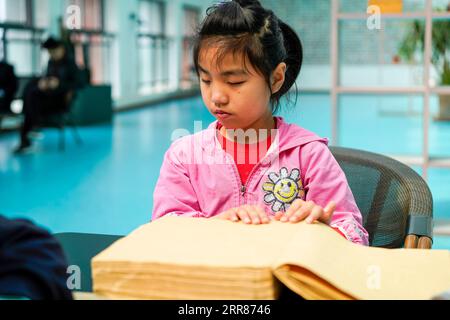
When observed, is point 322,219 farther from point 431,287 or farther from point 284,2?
point 284,2

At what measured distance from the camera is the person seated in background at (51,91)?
630cm

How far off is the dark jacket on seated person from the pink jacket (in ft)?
18.2

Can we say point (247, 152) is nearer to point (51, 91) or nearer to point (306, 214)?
point (306, 214)

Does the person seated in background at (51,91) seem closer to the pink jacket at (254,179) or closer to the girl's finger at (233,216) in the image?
the pink jacket at (254,179)

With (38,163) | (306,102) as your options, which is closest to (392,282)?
(38,163)

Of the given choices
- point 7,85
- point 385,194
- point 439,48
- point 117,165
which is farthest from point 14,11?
point 385,194

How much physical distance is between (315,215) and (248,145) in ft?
1.32

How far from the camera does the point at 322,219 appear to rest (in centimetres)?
84

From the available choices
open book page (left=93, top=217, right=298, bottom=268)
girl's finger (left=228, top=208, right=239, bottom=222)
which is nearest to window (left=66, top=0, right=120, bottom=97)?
girl's finger (left=228, top=208, right=239, bottom=222)

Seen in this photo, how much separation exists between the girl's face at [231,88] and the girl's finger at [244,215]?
0.24 meters

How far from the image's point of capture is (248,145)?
1.18 metres

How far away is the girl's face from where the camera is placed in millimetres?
980
